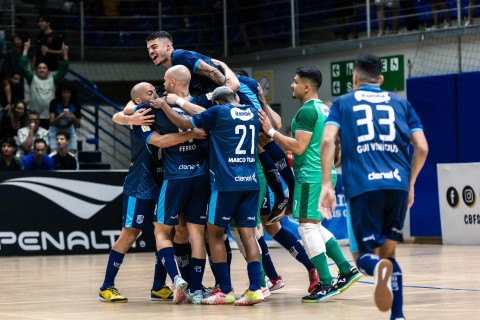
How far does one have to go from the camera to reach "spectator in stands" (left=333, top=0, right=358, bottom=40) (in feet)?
72.8

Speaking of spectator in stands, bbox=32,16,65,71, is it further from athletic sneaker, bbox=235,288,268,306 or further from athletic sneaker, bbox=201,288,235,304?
athletic sneaker, bbox=235,288,268,306

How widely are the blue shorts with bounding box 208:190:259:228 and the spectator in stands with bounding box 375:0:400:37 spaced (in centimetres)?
1205

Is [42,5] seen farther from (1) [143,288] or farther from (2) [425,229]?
(1) [143,288]

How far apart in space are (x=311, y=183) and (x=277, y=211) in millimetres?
628

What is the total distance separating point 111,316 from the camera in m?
8.95

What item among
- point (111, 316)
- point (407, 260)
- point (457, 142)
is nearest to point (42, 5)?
point (457, 142)

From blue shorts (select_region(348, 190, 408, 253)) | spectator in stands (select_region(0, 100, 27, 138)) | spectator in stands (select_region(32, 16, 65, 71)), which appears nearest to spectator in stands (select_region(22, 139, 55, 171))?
spectator in stands (select_region(0, 100, 27, 138))

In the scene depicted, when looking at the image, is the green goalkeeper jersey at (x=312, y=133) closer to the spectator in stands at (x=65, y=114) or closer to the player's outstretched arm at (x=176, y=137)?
the player's outstretched arm at (x=176, y=137)

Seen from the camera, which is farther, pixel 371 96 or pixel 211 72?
pixel 211 72

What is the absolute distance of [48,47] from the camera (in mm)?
22719

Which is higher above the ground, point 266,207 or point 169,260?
point 266,207

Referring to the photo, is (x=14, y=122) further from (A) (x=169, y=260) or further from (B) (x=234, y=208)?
(B) (x=234, y=208)

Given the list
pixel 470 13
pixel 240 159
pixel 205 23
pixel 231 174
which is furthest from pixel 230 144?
pixel 205 23

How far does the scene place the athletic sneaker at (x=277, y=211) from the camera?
1063 centimetres
